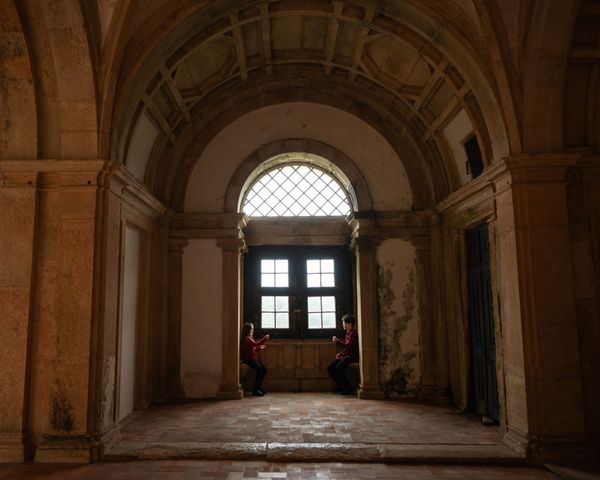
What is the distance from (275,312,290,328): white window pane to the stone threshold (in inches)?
163

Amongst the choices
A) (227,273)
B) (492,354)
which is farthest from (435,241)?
(227,273)

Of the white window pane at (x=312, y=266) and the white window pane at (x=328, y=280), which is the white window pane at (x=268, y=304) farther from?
the white window pane at (x=328, y=280)

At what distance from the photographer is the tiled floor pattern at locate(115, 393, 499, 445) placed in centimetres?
529

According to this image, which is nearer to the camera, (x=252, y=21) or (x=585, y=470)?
(x=585, y=470)

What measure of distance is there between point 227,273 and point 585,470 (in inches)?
219

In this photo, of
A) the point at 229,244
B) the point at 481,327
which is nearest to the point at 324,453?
the point at 481,327

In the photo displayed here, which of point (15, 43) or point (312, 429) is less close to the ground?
point (15, 43)

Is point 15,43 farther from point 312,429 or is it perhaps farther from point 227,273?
point 312,429

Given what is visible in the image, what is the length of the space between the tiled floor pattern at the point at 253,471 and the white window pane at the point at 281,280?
15.5 feet

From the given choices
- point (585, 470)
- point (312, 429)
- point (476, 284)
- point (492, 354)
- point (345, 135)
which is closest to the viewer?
point (585, 470)

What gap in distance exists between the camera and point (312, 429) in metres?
5.69

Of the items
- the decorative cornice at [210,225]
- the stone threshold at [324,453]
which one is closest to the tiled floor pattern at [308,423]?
the stone threshold at [324,453]

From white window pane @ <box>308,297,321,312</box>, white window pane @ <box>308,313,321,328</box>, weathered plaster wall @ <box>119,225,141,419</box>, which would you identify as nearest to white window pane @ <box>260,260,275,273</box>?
white window pane @ <box>308,297,321,312</box>

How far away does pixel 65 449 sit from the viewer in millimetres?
4676
